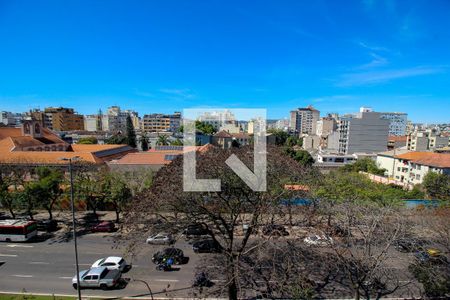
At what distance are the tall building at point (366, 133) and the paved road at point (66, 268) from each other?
54914 millimetres

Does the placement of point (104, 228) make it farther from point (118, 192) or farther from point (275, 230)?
point (275, 230)

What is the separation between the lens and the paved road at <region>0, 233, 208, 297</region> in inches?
421

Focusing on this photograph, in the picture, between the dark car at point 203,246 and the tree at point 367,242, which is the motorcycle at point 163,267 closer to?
the dark car at point 203,246

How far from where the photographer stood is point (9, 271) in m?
12.2

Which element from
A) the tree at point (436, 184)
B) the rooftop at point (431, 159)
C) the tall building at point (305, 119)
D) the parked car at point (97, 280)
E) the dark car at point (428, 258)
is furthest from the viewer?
the tall building at point (305, 119)

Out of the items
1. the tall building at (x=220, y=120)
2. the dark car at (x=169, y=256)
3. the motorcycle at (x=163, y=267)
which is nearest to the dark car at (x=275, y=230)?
the dark car at (x=169, y=256)

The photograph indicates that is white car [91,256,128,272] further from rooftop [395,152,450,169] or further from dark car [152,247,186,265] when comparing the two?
rooftop [395,152,450,169]

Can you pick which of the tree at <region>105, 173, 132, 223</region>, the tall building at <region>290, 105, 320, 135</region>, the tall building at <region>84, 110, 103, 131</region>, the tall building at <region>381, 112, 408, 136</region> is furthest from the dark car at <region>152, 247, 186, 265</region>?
the tall building at <region>381, 112, 408, 136</region>

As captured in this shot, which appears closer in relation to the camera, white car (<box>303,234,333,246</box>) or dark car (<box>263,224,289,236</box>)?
dark car (<box>263,224,289,236</box>)

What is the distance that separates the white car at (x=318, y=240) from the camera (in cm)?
903

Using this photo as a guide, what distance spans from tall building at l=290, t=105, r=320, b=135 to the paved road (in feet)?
386

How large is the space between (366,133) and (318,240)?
58.0 m

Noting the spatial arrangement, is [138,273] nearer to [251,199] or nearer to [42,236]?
[251,199]

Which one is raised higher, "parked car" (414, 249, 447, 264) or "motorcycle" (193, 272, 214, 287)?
"parked car" (414, 249, 447, 264)
